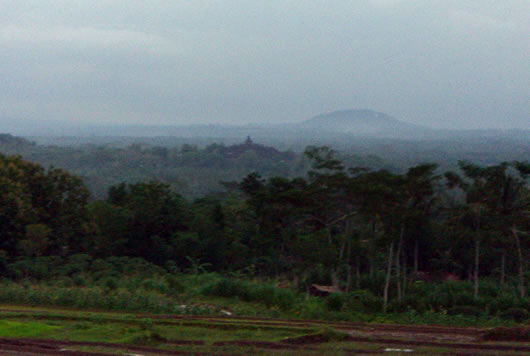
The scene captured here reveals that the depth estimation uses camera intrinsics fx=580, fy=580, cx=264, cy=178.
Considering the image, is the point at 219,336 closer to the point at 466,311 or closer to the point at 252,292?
the point at 252,292

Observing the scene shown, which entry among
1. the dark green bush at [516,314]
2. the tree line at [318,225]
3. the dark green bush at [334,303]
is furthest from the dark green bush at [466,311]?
the dark green bush at [334,303]

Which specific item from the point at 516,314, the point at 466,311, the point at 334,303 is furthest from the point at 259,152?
the point at 516,314

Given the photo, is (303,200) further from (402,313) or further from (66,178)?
(66,178)

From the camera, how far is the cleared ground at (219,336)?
9.62m

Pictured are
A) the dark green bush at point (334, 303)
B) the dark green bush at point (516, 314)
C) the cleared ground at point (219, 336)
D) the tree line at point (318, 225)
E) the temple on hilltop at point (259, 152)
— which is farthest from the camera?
the temple on hilltop at point (259, 152)

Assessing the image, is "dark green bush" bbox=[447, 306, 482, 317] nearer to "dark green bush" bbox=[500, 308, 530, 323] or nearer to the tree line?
"dark green bush" bbox=[500, 308, 530, 323]

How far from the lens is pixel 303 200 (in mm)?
18875

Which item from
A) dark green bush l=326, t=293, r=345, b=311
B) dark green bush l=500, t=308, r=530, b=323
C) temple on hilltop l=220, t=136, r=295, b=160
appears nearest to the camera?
dark green bush l=500, t=308, r=530, b=323

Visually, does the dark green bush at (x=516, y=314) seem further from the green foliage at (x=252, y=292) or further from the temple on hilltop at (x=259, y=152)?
the temple on hilltop at (x=259, y=152)

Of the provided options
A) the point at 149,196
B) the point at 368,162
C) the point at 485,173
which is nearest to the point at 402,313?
the point at 485,173

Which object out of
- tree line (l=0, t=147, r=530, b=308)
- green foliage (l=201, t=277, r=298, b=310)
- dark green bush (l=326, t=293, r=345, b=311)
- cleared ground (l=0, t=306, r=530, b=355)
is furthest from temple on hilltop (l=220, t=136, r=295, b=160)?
cleared ground (l=0, t=306, r=530, b=355)

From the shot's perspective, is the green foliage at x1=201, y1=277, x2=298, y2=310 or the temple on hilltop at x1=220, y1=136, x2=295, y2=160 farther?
the temple on hilltop at x1=220, y1=136, x2=295, y2=160

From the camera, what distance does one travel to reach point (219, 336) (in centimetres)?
1104

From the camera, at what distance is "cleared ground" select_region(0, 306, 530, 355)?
9.62 meters
